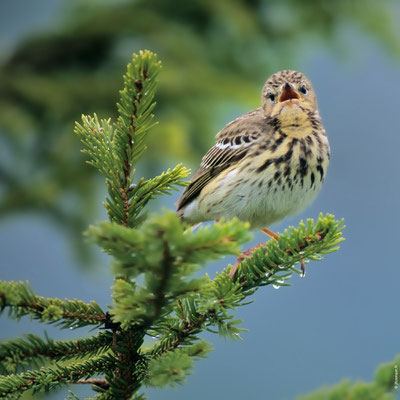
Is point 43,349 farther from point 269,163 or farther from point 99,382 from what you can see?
point 269,163

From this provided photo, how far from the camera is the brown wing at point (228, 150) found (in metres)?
3.03

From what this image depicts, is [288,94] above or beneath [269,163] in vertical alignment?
above

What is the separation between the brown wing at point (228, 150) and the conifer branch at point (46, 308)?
1661 mm

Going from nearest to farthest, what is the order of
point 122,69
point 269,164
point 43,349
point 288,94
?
point 43,349
point 269,164
point 288,94
point 122,69

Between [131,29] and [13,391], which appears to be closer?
[13,391]

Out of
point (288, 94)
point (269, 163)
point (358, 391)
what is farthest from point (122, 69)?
point (358, 391)

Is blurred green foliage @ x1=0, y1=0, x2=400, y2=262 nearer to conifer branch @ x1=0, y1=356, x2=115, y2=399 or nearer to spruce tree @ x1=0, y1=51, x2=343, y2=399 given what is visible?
spruce tree @ x1=0, y1=51, x2=343, y2=399

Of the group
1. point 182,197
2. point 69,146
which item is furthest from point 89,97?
point 182,197

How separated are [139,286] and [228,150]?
6.36ft

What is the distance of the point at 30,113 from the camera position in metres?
3.92

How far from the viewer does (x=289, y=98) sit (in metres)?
3.02

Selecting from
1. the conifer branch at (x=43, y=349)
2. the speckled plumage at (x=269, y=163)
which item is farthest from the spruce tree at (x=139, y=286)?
the speckled plumage at (x=269, y=163)

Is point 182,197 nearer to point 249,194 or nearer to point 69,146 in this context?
point 249,194

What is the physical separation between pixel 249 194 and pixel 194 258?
1634 mm
